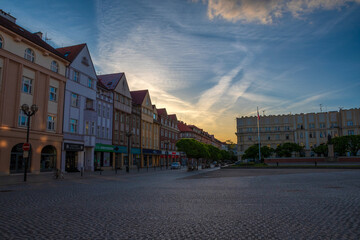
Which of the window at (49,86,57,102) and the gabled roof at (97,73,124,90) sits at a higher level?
the gabled roof at (97,73,124,90)

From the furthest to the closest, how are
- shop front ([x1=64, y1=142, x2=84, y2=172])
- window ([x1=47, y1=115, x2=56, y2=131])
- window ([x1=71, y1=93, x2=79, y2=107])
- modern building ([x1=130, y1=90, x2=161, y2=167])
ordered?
modern building ([x1=130, y1=90, x2=161, y2=167]) → window ([x1=71, y1=93, x2=79, y2=107]) → shop front ([x1=64, y1=142, x2=84, y2=172]) → window ([x1=47, y1=115, x2=56, y2=131])

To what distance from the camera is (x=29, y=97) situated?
98.1ft

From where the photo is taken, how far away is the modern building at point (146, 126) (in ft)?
198

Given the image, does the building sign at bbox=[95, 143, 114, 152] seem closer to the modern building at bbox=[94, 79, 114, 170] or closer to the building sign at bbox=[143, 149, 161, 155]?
the modern building at bbox=[94, 79, 114, 170]

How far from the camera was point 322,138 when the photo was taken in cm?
9469

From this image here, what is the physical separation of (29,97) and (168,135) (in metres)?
51.3

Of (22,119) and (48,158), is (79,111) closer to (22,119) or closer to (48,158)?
(48,158)

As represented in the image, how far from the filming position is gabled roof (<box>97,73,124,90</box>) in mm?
49853

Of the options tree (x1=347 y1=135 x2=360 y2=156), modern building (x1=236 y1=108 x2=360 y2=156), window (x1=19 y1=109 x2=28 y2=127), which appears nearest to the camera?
window (x1=19 y1=109 x2=28 y2=127)

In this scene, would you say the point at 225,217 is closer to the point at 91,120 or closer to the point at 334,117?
the point at 91,120

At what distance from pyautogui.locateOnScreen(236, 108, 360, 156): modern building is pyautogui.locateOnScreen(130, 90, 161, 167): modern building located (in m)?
50.9

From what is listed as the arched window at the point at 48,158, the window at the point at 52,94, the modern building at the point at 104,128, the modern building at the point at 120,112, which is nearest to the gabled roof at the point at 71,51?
the window at the point at 52,94

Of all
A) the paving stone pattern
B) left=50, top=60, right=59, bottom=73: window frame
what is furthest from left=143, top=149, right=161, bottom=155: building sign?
the paving stone pattern

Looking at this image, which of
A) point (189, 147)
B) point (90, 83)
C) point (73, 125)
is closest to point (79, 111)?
point (73, 125)
